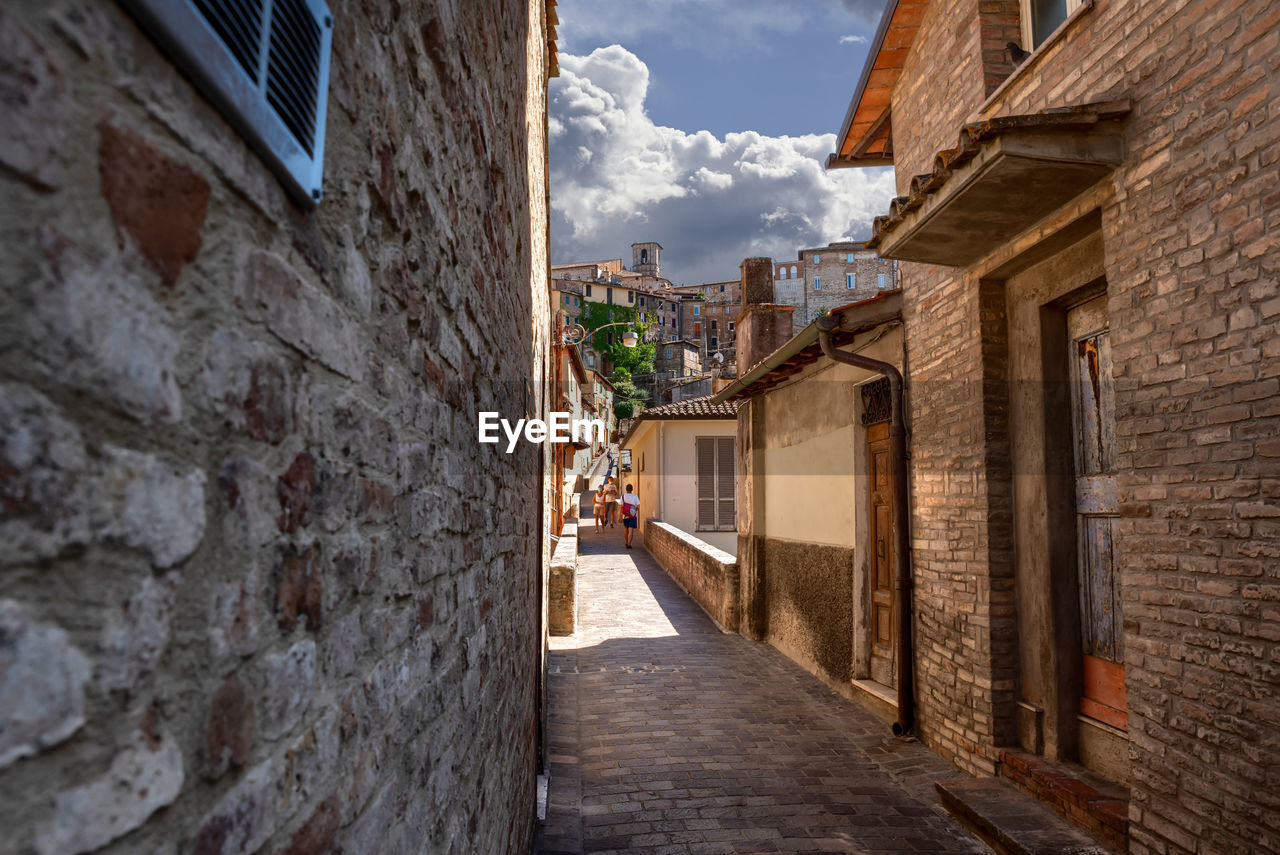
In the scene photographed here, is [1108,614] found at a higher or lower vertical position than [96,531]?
lower

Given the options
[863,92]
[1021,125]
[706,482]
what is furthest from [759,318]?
[1021,125]

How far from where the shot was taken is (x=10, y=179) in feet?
1.68

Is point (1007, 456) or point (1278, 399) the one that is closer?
point (1278, 399)

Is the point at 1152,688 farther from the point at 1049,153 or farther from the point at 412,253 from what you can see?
the point at 412,253

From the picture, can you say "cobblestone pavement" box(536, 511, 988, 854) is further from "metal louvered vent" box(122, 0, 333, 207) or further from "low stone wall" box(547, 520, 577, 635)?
"metal louvered vent" box(122, 0, 333, 207)

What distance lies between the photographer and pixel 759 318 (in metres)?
11.8

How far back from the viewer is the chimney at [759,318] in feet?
38.2

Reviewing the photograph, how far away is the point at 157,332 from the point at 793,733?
657 centimetres

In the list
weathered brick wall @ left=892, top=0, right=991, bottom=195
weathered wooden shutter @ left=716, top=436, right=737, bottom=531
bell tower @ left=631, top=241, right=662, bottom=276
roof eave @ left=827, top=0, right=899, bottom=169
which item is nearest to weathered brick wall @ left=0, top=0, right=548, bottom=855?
weathered brick wall @ left=892, top=0, right=991, bottom=195

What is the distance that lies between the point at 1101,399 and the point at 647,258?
84.0 meters

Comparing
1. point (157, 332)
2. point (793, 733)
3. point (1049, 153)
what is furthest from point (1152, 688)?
point (157, 332)

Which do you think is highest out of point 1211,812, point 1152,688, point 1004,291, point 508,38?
point 508,38

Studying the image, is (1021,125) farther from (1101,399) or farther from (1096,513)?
(1096,513)

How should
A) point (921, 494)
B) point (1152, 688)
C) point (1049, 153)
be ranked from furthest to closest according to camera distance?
point (921, 494) → point (1049, 153) → point (1152, 688)
